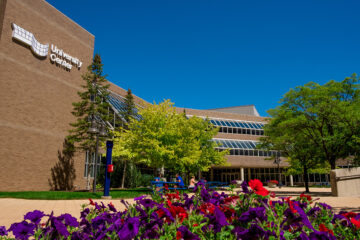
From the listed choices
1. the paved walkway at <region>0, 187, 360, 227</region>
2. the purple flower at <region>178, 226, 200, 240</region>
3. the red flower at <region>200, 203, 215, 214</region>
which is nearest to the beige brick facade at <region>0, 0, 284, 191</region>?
the paved walkway at <region>0, 187, 360, 227</region>

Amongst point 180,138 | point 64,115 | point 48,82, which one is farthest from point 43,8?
point 180,138

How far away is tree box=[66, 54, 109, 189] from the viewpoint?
22.7 m

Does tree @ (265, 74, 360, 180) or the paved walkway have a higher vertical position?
tree @ (265, 74, 360, 180)

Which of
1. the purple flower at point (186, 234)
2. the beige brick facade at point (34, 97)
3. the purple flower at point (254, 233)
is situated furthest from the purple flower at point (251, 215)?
the beige brick facade at point (34, 97)

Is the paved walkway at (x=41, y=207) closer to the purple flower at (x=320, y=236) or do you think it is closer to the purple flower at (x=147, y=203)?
the purple flower at (x=147, y=203)

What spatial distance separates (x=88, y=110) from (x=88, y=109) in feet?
0.30

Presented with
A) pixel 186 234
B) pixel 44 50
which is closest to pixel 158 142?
pixel 44 50

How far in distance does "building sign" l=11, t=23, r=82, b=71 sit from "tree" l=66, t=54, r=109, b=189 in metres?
1.59

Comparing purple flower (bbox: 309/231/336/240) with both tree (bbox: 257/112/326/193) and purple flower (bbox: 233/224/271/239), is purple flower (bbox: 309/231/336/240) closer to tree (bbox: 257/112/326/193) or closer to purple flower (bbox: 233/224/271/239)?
purple flower (bbox: 233/224/271/239)

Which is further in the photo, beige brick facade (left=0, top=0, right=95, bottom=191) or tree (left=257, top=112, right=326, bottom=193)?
tree (left=257, top=112, right=326, bottom=193)

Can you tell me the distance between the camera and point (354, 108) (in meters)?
18.2

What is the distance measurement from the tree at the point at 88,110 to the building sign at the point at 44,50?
159cm

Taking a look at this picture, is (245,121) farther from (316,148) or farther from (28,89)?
(28,89)

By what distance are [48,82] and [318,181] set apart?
54.5 metres
